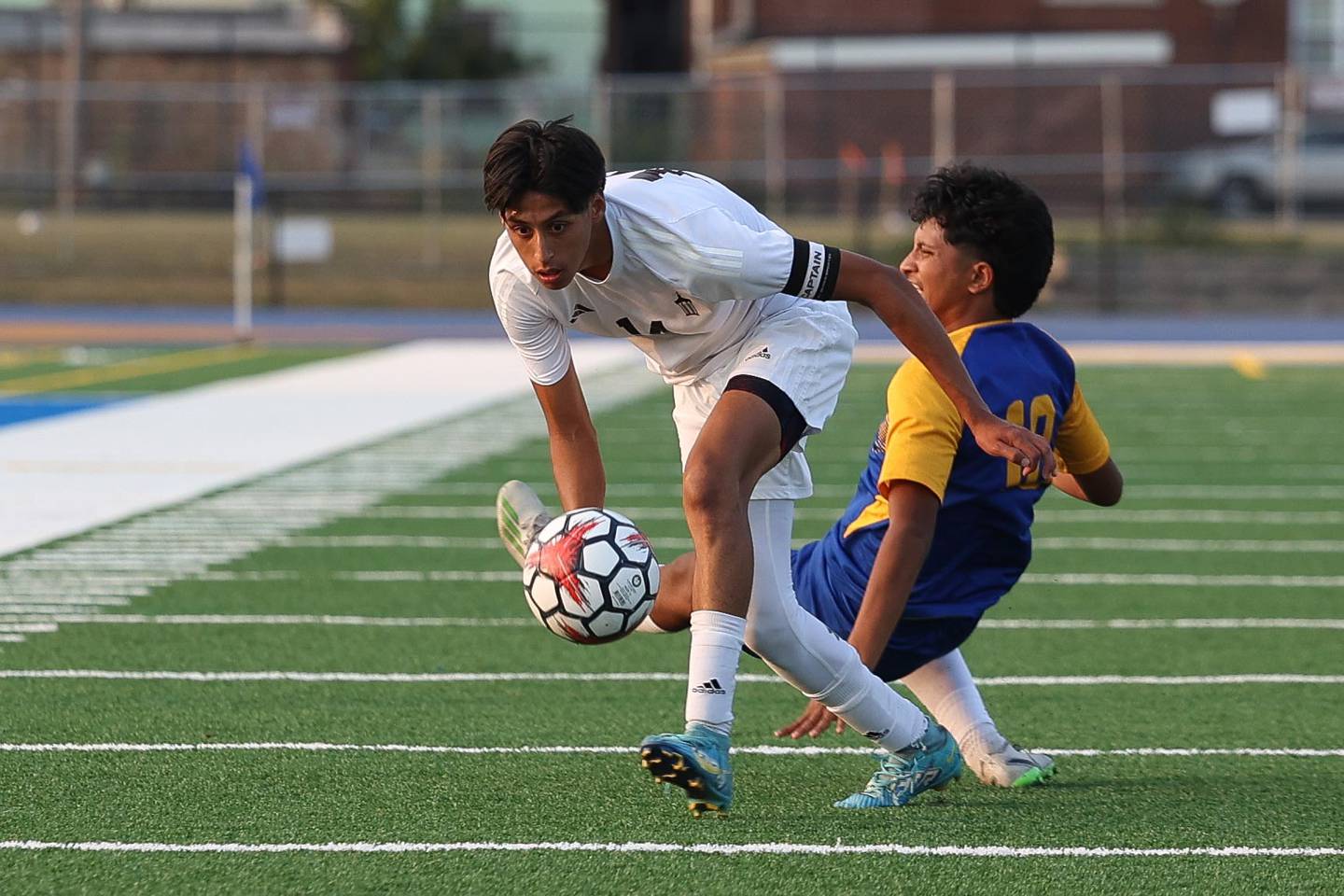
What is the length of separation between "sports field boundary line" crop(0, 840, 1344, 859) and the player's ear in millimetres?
1261

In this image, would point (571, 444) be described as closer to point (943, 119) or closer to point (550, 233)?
point (550, 233)

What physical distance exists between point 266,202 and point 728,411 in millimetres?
24324

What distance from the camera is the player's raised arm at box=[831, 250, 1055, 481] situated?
3.85m

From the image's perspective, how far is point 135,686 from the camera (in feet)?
18.2

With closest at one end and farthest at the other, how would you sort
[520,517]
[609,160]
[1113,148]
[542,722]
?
[520,517] → [542,722] → [609,160] → [1113,148]

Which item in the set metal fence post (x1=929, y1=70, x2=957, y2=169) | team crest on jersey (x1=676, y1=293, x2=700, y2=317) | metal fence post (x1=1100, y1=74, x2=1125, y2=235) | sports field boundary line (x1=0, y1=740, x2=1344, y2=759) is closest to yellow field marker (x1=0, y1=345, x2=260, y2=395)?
sports field boundary line (x1=0, y1=740, x2=1344, y2=759)

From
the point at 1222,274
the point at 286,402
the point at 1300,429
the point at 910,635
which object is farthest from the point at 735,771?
the point at 1222,274

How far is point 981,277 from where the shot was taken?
174 inches

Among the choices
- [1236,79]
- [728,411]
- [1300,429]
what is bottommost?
[1300,429]

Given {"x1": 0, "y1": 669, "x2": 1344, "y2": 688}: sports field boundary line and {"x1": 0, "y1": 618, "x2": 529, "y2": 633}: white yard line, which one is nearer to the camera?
{"x1": 0, "y1": 669, "x2": 1344, "y2": 688}: sports field boundary line

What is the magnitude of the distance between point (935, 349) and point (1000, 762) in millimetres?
1043

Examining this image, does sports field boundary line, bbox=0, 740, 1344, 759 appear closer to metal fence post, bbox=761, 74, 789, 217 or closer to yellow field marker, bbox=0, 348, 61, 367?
yellow field marker, bbox=0, 348, 61, 367

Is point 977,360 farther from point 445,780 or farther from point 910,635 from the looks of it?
point 445,780

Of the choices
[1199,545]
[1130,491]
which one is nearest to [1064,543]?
[1199,545]
